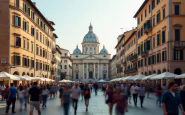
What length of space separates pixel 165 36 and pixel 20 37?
20573 millimetres

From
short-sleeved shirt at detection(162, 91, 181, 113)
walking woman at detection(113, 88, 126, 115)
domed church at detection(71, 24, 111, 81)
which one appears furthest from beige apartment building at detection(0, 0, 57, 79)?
domed church at detection(71, 24, 111, 81)

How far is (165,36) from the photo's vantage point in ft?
130

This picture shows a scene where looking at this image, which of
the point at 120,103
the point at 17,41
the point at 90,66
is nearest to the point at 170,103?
the point at 120,103

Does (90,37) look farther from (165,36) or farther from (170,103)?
(170,103)

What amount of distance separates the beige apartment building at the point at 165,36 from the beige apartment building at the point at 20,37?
19726 millimetres

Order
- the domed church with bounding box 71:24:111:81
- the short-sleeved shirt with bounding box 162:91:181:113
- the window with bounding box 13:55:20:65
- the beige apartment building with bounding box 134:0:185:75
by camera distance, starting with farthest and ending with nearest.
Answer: the domed church with bounding box 71:24:111:81
the window with bounding box 13:55:20:65
the beige apartment building with bounding box 134:0:185:75
the short-sleeved shirt with bounding box 162:91:181:113

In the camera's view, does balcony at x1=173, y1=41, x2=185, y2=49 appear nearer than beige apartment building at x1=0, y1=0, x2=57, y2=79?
Yes

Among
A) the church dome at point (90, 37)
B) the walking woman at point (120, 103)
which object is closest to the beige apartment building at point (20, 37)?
the walking woman at point (120, 103)

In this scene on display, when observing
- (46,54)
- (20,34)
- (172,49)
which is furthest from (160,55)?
(46,54)

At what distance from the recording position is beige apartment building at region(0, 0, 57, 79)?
39.6 m

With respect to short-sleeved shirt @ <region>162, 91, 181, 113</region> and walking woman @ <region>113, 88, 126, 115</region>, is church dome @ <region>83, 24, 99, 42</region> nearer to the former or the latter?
walking woman @ <region>113, 88, 126, 115</region>

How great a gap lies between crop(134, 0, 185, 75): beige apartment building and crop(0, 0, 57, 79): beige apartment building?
1973 centimetres

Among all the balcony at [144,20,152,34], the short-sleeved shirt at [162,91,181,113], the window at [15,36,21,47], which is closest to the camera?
the short-sleeved shirt at [162,91,181,113]

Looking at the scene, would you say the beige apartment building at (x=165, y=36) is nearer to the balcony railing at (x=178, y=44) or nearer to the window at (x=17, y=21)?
the balcony railing at (x=178, y=44)
